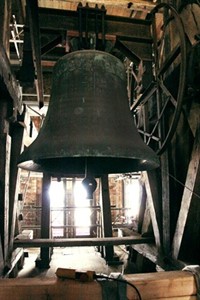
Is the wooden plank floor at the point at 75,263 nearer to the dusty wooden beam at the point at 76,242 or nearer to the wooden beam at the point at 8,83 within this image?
the dusty wooden beam at the point at 76,242

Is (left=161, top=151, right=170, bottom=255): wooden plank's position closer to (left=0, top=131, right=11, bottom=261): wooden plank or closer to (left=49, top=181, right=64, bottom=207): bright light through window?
(left=0, top=131, right=11, bottom=261): wooden plank

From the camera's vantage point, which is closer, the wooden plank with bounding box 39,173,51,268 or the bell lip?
the bell lip

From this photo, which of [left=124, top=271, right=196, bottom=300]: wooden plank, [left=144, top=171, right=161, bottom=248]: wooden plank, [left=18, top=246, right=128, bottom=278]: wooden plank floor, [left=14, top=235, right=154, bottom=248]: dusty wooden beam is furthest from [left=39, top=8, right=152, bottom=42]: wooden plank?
[left=18, top=246, right=128, bottom=278]: wooden plank floor

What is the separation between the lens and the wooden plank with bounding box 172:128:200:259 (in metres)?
2.13

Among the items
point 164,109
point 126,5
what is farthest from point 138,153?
point 126,5

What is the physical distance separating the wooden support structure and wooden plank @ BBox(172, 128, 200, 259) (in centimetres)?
83

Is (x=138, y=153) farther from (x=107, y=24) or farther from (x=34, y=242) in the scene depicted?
(x=34, y=242)

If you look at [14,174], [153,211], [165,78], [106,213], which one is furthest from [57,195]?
[165,78]

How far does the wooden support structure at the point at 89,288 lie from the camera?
1.31 meters

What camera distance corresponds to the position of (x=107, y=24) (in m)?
2.31

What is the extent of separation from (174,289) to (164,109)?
1.59m

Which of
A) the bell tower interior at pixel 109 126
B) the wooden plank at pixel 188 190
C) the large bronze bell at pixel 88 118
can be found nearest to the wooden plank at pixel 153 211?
the bell tower interior at pixel 109 126

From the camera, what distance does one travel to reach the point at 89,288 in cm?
131

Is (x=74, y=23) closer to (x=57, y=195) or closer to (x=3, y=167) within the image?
(x=3, y=167)
